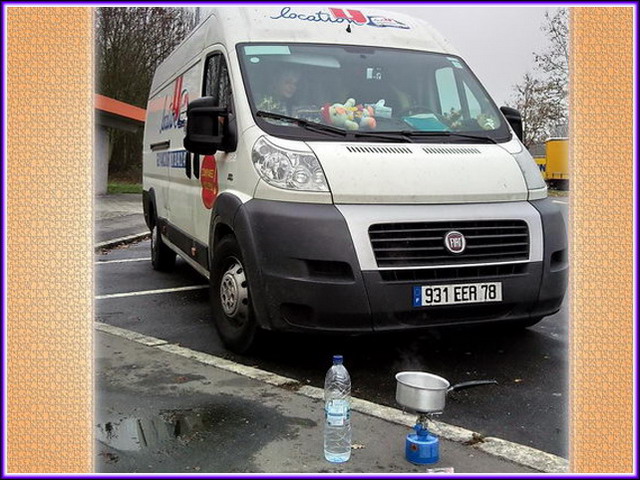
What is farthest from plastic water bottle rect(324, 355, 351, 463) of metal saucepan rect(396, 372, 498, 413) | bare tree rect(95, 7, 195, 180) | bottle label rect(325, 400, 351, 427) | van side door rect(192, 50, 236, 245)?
van side door rect(192, 50, 236, 245)

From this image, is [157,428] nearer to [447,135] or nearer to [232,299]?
[232,299]

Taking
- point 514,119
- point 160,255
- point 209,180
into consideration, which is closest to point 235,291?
point 209,180

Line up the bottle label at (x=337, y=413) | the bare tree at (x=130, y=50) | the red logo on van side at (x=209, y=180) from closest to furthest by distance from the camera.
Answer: the bare tree at (x=130, y=50)
the bottle label at (x=337, y=413)
the red logo on van side at (x=209, y=180)

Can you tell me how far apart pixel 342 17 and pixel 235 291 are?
1.78m

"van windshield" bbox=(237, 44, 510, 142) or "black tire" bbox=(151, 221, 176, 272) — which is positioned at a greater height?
"van windshield" bbox=(237, 44, 510, 142)

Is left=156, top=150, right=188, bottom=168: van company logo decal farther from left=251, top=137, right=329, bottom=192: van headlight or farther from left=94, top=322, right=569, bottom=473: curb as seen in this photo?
left=251, top=137, right=329, bottom=192: van headlight

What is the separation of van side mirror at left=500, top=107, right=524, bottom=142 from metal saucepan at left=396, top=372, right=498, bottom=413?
1.69 metres

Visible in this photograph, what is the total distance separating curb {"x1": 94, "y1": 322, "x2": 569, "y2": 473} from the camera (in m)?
3.13

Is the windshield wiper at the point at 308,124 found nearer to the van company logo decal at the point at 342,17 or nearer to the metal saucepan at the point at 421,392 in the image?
the van company logo decal at the point at 342,17

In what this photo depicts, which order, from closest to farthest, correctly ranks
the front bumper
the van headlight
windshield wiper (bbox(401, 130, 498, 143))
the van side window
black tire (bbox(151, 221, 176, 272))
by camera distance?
the front bumper, the van headlight, windshield wiper (bbox(401, 130, 498, 143)), the van side window, black tire (bbox(151, 221, 176, 272))

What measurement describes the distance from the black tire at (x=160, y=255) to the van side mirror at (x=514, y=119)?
3599mm

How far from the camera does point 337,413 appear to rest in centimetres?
321

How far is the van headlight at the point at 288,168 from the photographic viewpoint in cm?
392

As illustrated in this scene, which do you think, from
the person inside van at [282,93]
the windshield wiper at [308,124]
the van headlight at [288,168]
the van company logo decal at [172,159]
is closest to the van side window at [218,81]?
the person inside van at [282,93]
